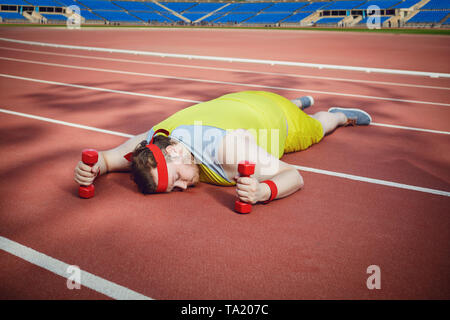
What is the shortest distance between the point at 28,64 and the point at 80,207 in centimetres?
1006

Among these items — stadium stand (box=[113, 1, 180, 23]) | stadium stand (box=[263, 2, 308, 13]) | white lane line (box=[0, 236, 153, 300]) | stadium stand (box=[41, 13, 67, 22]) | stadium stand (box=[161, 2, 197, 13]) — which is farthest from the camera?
stadium stand (box=[161, 2, 197, 13])

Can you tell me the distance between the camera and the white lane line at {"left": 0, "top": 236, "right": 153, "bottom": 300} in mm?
1776

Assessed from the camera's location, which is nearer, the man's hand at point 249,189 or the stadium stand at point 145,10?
the man's hand at point 249,189

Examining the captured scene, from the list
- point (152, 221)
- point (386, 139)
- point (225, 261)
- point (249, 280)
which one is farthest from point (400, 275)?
point (386, 139)

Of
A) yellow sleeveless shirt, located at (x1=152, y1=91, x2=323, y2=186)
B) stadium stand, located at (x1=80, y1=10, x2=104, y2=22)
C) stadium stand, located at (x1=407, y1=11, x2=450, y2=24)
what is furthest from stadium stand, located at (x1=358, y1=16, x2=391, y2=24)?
yellow sleeveless shirt, located at (x1=152, y1=91, x2=323, y2=186)

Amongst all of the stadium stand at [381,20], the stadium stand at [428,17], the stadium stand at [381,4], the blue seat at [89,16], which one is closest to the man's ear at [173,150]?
the stadium stand at [428,17]

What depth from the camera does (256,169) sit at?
256 cm

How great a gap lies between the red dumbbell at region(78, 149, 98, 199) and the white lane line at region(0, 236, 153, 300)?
0.65m

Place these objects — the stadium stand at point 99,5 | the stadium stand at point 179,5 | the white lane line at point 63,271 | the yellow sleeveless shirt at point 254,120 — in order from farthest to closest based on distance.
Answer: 1. the stadium stand at point 179,5
2. the stadium stand at point 99,5
3. the yellow sleeveless shirt at point 254,120
4. the white lane line at point 63,271

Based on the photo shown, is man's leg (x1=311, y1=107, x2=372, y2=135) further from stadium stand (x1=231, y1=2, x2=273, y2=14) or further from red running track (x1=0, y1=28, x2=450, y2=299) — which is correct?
stadium stand (x1=231, y1=2, x2=273, y2=14)

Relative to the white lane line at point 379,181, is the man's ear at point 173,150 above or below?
above

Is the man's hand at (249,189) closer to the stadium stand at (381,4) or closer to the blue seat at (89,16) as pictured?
the stadium stand at (381,4)

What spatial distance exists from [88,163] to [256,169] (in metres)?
1.32

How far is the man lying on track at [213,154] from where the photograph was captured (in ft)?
8.19
